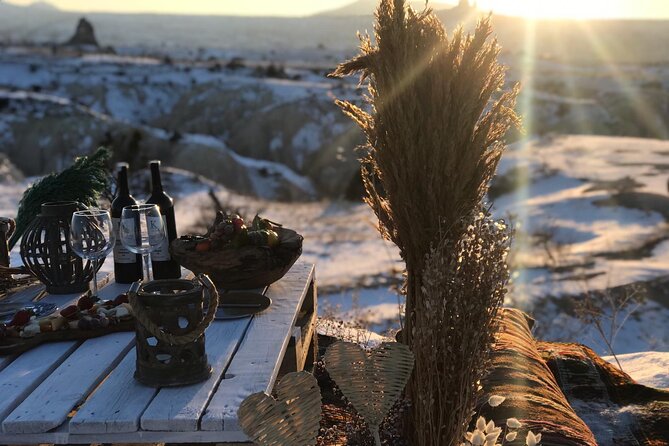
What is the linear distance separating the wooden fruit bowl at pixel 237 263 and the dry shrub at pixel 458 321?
2.61 feet

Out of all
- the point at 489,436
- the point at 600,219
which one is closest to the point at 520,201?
the point at 600,219

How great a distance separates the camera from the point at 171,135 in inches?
942

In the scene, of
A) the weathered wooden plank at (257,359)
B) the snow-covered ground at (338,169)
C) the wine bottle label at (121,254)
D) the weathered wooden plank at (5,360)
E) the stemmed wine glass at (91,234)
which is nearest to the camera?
the weathered wooden plank at (257,359)

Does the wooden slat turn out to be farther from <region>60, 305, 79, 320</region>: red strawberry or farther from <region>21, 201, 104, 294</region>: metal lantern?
<region>21, 201, 104, 294</region>: metal lantern

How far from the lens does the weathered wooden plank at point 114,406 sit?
85.7 inches

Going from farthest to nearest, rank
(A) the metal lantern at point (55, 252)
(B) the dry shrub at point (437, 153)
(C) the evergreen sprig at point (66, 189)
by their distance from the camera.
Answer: (C) the evergreen sprig at point (66, 189)
(A) the metal lantern at point (55, 252)
(B) the dry shrub at point (437, 153)

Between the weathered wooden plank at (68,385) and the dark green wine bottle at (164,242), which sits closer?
the weathered wooden plank at (68,385)

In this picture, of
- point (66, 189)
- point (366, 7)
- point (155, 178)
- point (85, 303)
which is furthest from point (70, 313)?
point (366, 7)

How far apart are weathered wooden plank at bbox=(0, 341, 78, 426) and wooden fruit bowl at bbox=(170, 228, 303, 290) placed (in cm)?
66

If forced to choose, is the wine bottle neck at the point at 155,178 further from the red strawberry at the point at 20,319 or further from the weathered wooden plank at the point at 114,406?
the weathered wooden plank at the point at 114,406

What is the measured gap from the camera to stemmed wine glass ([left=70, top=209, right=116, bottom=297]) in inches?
117

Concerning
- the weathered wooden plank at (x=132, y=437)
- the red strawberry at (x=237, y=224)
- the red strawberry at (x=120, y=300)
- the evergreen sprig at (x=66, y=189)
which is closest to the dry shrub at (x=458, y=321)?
the weathered wooden plank at (x=132, y=437)

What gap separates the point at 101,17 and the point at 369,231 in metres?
180

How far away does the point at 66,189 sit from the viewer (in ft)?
12.0
